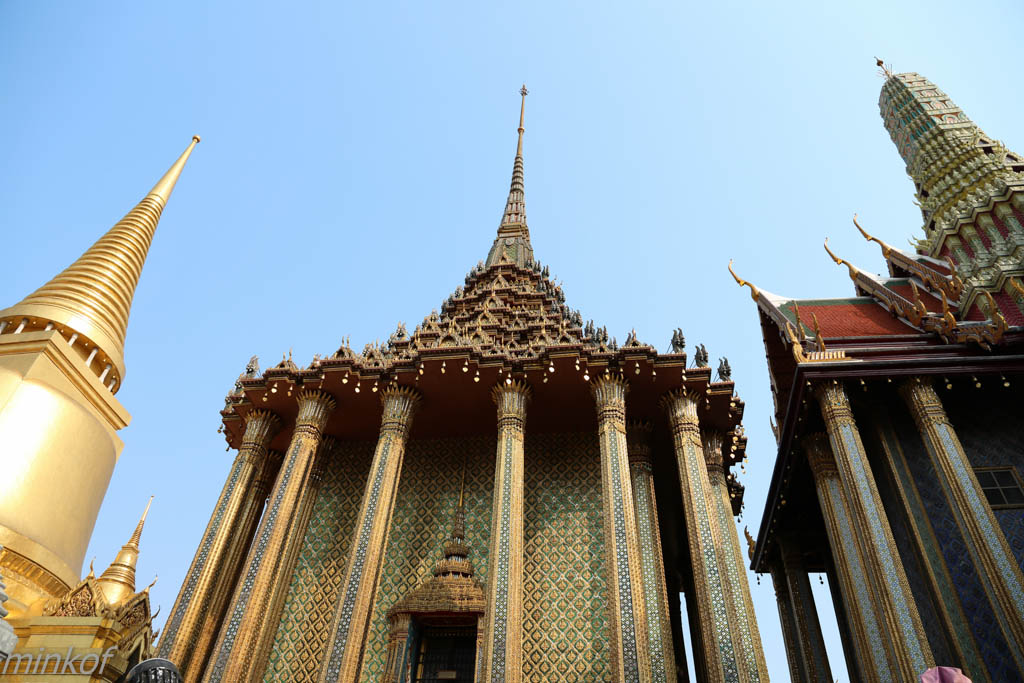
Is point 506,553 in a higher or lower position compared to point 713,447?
lower

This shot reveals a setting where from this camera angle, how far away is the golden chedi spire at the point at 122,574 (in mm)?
12141

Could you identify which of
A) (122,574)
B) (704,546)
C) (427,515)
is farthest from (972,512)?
(122,574)

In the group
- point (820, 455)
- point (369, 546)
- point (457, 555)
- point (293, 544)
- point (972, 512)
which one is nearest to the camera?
point (972, 512)

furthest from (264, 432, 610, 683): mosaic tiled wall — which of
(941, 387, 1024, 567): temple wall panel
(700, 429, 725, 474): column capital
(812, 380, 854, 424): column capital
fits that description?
(941, 387, 1024, 567): temple wall panel

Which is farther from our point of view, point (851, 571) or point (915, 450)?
point (915, 450)

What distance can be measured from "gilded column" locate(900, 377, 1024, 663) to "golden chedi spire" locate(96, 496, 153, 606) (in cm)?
1317

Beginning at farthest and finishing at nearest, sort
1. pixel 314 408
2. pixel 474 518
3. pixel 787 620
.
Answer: pixel 787 620
pixel 474 518
pixel 314 408

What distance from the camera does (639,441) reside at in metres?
13.2

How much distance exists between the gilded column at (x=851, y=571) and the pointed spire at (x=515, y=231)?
918cm

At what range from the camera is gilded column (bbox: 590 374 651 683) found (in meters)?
9.17

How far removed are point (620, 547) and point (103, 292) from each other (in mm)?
13974

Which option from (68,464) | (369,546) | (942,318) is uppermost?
(942,318)

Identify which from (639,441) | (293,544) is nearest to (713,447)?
(639,441)

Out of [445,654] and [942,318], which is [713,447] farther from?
[445,654]
